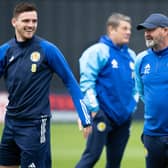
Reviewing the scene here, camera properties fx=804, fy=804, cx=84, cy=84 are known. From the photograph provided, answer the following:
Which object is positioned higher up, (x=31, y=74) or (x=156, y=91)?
(x=31, y=74)

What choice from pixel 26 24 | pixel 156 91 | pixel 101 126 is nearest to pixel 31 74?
Result: pixel 26 24

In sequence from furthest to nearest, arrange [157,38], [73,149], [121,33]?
[73,149] → [121,33] → [157,38]

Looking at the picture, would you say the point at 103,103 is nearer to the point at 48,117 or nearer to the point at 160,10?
the point at 48,117

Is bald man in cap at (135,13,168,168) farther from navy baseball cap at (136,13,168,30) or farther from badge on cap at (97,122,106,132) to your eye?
badge on cap at (97,122,106,132)

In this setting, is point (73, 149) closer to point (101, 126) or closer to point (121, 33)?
point (101, 126)

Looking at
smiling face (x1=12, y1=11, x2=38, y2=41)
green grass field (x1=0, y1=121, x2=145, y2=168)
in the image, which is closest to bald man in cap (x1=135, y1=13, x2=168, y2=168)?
smiling face (x1=12, y1=11, x2=38, y2=41)

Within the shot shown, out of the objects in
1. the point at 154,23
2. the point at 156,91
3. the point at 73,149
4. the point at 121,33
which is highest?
the point at 154,23

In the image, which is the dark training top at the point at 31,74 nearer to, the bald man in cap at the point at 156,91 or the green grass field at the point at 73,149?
the bald man in cap at the point at 156,91

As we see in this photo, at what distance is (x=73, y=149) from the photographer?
1414 cm

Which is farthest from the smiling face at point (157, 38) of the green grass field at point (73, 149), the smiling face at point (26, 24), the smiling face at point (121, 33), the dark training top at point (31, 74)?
the green grass field at point (73, 149)

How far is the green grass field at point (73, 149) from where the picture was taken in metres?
12.4

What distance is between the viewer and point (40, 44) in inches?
305

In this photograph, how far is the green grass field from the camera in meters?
12.4

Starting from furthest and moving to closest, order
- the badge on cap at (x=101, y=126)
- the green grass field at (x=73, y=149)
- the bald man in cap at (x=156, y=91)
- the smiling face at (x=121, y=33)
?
1. the green grass field at (x=73, y=149)
2. the smiling face at (x=121, y=33)
3. the badge on cap at (x=101, y=126)
4. the bald man in cap at (x=156, y=91)
